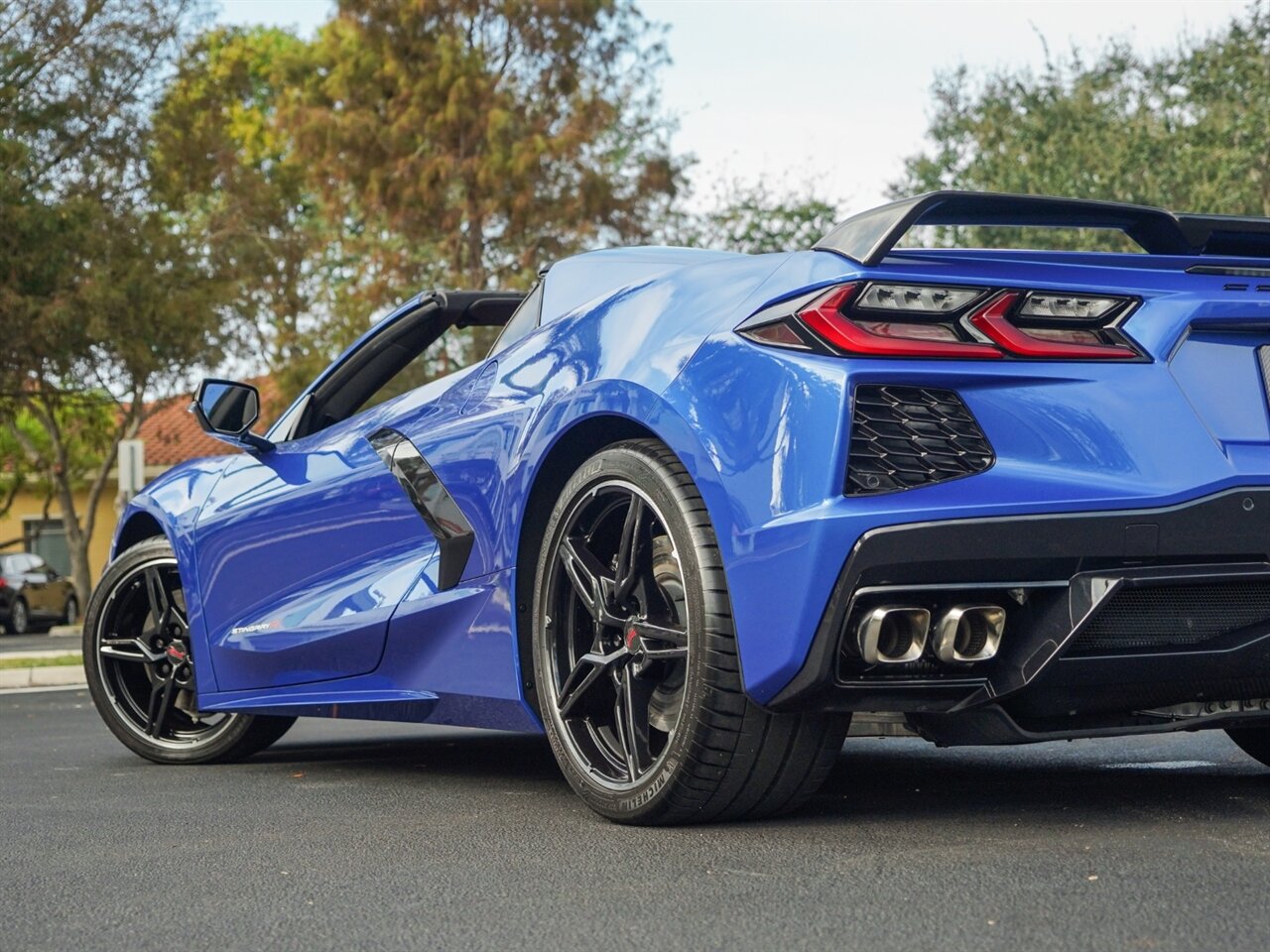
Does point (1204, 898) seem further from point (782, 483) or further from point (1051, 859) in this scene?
point (782, 483)

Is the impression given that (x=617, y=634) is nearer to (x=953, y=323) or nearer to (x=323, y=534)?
(x=953, y=323)

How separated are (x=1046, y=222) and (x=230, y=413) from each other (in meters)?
2.95

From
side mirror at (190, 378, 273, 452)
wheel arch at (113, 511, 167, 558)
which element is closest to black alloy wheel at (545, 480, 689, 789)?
side mirror at (190, 378, 273, 452)

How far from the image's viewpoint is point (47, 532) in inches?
1812

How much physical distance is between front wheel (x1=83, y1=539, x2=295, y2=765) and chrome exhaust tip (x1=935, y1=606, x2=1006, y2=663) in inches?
119

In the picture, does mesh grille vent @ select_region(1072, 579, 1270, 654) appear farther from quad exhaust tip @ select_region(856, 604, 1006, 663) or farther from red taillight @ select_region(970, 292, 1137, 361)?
red taillight @ select_region(970, 292, 1137, 361)

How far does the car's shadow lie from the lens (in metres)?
3.81

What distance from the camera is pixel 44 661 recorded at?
45.3ft

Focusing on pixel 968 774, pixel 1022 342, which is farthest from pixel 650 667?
pixel 968 774

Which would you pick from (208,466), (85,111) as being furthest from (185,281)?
(208,466)

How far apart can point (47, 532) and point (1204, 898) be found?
1829 inches

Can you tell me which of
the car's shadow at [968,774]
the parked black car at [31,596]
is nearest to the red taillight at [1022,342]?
the car's shadow at [968,774]

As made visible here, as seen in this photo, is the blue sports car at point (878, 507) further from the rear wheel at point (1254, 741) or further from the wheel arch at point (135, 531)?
the wheel arch at point (135, 531)

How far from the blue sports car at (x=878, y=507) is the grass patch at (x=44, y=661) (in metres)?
10.3
